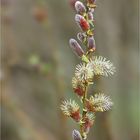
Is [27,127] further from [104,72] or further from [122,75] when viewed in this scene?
[104,72]

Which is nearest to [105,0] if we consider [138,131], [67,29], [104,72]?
[67,29]

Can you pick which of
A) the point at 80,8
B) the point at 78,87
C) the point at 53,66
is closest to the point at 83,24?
the point at 80,8

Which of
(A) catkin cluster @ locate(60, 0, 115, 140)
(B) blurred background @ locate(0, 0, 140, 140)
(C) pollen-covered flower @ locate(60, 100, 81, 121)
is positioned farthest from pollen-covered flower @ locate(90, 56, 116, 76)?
(B) blurred background @ locate(0, 0, 140, 140)

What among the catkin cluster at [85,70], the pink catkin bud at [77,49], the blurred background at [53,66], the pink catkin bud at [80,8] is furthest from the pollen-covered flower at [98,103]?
the blurred background at [53,66]

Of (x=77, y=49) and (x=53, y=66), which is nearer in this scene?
(x=77, y=49)

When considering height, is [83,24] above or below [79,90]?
above

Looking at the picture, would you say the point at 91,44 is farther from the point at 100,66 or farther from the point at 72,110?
the point at 72,110
